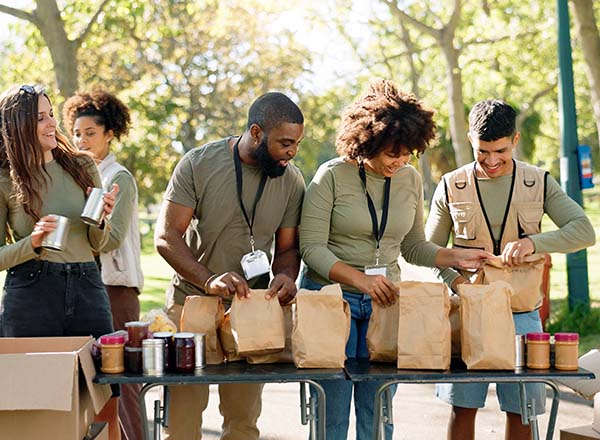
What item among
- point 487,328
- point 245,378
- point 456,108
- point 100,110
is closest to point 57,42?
point 100,110

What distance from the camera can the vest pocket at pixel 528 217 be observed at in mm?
4086

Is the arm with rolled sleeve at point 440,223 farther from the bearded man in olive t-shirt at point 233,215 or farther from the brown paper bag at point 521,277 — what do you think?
the bearded man in olive t-shirt at point 233,215

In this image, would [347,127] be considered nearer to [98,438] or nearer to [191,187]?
[191,187]

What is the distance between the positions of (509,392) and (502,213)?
80cm

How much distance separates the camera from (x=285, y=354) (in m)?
3.77

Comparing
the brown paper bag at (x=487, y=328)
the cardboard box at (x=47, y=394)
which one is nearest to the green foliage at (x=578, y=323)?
the brown paper bag at (x=487, y=328)

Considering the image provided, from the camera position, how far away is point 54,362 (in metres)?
3.28

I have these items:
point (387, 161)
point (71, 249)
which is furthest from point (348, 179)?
point (71, 249)

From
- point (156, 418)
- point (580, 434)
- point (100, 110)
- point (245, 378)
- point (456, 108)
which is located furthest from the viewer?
point (456, 108)

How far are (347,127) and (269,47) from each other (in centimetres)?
2206

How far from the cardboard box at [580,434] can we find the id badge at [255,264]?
1481mm

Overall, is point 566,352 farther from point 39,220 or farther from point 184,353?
point 39,220

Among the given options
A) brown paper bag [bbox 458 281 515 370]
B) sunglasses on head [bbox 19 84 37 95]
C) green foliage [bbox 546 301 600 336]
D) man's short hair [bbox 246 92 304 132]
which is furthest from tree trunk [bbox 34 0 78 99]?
brown paper bag [bbox 458 281 515 370]

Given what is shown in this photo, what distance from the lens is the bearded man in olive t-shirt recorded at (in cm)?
383
